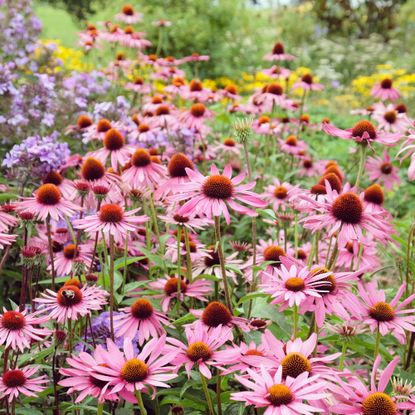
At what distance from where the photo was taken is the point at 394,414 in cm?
112

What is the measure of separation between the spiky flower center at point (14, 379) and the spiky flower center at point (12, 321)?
0.11 meters

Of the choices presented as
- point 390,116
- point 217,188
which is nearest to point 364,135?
point 217,188

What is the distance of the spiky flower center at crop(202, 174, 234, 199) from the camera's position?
1448 millimetres

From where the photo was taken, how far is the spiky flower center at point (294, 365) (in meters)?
1.16

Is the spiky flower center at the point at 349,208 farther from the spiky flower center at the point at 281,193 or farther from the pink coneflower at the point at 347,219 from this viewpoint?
the spiky flower center at the point at 281,193

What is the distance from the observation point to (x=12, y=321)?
57.8 inches

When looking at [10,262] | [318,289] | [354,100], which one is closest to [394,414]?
[318,289]

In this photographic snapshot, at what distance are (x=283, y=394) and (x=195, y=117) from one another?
201cm

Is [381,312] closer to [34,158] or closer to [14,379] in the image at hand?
[14,379]

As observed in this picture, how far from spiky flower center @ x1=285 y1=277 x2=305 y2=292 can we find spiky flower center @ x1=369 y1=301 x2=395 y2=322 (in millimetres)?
222

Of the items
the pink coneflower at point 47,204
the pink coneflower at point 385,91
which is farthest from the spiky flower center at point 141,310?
the pink coneflower at point 385,91

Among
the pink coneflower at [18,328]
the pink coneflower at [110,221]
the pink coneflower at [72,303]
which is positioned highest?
the pink coneflower at [110,221]

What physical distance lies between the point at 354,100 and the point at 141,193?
20.9 ft

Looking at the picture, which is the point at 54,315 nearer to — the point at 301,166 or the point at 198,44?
the point at 301,166
